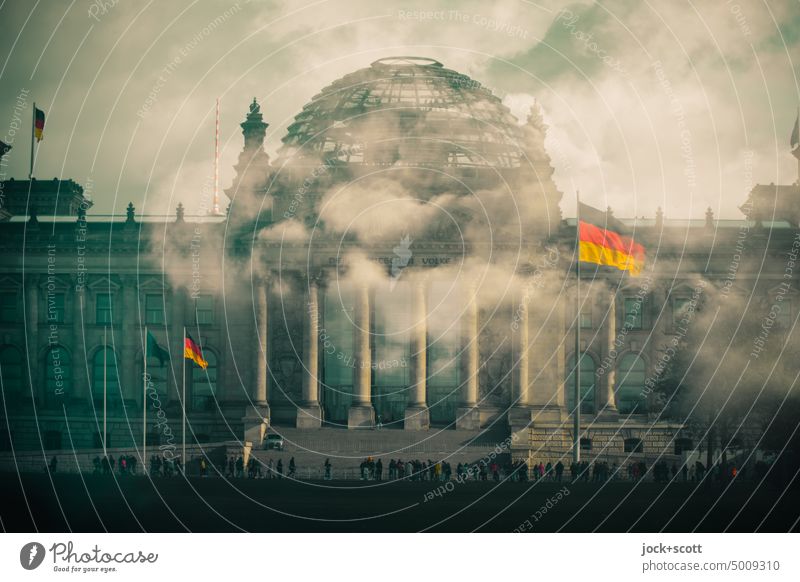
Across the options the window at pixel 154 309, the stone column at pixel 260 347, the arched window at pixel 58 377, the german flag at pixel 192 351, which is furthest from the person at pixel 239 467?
the arched window at pixel 58 377

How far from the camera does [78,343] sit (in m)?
101

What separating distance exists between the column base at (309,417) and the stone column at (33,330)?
1853 cm

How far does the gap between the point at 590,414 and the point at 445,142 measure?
19.9 meters

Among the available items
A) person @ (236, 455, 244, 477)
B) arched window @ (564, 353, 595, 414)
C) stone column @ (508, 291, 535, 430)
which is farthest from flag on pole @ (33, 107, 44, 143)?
arched window @ (564, 353, 595, 414)

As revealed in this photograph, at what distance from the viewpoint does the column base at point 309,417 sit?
94188 mm

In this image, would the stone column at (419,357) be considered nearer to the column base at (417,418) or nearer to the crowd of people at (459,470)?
the column base at (417,418)

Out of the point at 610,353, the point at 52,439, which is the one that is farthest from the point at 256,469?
the point at 610,353

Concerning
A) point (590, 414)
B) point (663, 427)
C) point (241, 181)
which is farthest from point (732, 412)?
point (241, 181)

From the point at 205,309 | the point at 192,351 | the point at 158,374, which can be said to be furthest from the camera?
the point at 205,309

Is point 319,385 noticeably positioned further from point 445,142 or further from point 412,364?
point 445,142

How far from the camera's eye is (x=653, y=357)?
9806cm

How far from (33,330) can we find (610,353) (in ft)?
126

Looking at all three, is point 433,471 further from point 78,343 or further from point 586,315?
point 78,343

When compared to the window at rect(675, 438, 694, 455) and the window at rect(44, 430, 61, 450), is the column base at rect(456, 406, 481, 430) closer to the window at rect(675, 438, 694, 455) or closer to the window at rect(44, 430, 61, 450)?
the window at rect(675, 438, 694, 455)
